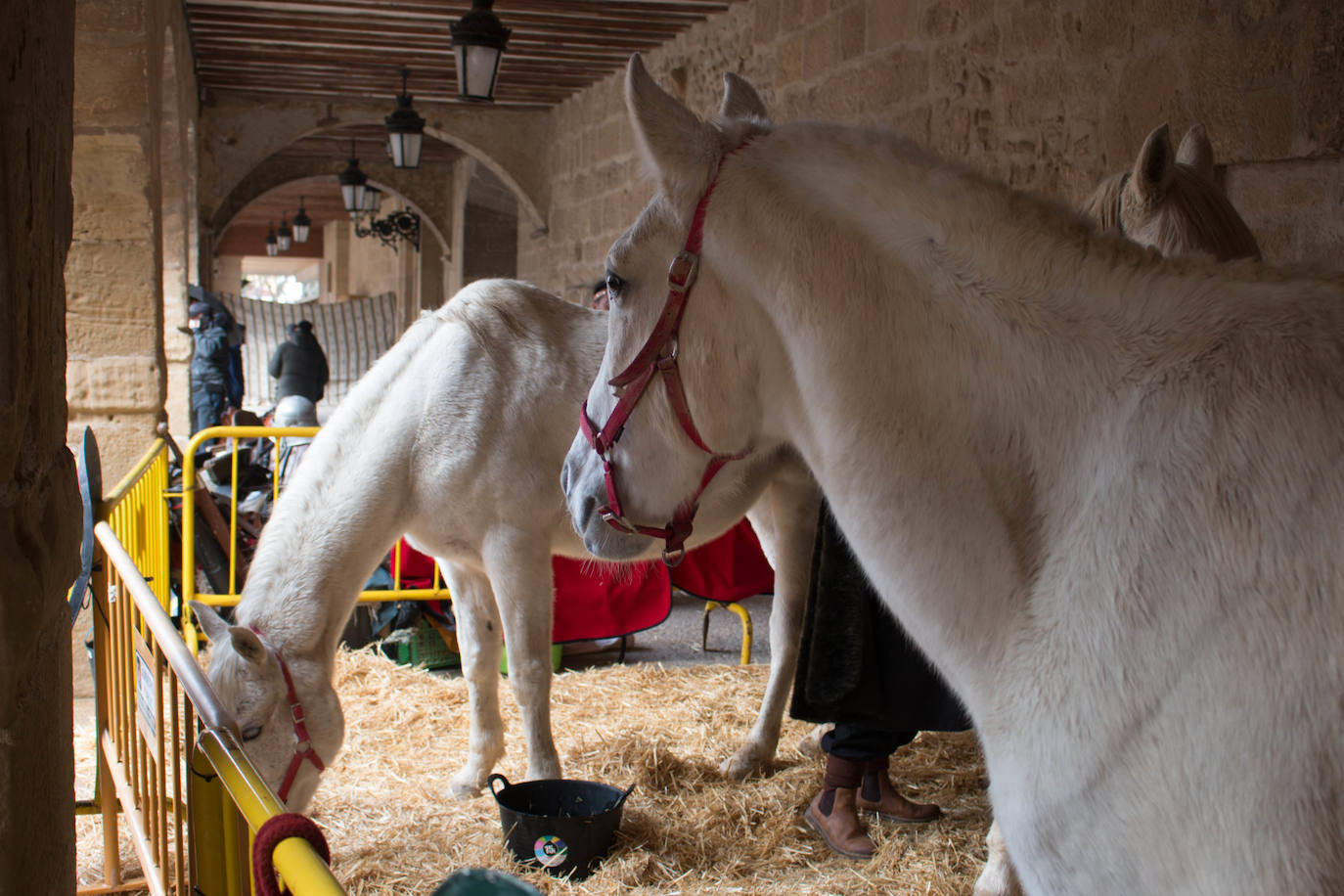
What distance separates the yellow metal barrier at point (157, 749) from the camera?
128 centimetres

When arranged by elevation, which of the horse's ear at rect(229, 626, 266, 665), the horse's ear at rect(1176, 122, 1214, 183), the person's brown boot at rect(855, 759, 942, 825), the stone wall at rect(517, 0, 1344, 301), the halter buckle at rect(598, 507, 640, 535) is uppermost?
the stone wall at rect(517, 0, 1344, 301)

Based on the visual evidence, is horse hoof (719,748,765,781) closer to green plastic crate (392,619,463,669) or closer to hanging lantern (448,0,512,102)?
green plastic crate (392,619,463,669)

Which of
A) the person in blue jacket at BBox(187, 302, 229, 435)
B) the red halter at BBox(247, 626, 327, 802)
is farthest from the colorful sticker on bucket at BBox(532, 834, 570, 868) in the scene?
the person in blue jacket at BBox(187, 302, 229, 435)

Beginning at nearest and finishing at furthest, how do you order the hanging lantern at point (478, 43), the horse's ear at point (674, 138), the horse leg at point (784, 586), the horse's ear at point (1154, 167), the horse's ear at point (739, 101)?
the horse's ear at point (674, 138), the horse's ear at point (739, 101), the horse's ear at point (1154, 167), the horse leg at point (784, 586), the hanging lantern at point (478, 43)

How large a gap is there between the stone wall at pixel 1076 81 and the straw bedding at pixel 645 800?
2.12m

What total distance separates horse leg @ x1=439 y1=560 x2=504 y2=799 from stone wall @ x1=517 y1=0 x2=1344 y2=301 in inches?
88.2

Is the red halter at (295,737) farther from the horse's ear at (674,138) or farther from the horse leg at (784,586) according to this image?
the horse's ear at (674,138)

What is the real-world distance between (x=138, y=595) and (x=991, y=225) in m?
1.65

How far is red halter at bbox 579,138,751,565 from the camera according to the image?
139cm

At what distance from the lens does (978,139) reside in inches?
190

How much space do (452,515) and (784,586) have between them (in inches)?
58.2

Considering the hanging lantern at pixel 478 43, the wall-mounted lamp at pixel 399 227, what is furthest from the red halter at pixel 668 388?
the wall-mounted lamp at pixel 399 227

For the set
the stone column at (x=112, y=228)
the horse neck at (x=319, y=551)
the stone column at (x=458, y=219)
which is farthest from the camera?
the stone column at (x=458, y=219)

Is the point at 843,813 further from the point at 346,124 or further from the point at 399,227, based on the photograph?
the point at 399,227
